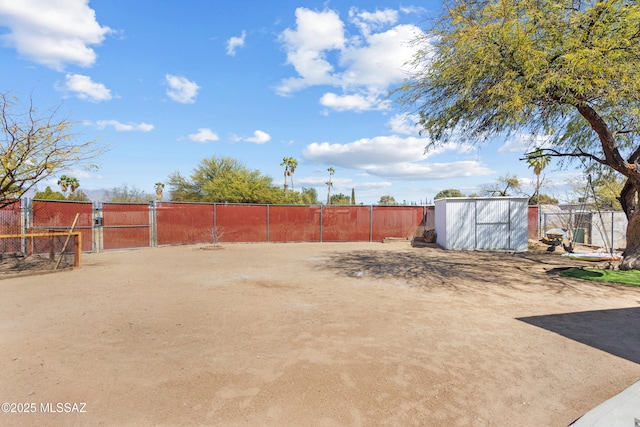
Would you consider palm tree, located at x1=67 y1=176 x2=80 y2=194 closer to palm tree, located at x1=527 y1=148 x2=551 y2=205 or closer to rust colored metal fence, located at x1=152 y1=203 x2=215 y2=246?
rust colored metal fence, located at x1=152 y1=203 x2=215 y2=246

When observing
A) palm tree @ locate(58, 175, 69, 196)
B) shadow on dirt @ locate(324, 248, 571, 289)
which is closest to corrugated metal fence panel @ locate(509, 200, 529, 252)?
shadow on dirt @ locate(324, 248, 571, 289)

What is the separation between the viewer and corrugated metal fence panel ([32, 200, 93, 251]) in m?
11.7

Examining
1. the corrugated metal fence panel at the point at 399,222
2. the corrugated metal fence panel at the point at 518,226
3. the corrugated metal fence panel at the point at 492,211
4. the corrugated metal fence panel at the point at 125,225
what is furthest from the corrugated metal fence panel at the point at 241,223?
the corrugated metal fence panel at the point at 518,226

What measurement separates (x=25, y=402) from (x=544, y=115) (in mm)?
11805

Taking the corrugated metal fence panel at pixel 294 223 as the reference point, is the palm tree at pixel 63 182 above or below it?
above

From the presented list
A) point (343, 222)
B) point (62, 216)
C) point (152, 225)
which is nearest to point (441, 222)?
point (343, 222)

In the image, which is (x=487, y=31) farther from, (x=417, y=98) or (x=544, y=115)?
(x=544, y=115)

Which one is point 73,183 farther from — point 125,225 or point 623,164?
point 623,164

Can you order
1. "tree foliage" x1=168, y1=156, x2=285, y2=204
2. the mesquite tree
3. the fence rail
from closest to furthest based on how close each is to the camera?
the mesquite tree < the fence rail < "tree foliage" x1=168, y1=156, x2=285, y2=204

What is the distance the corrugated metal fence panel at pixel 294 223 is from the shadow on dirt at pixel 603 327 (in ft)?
50.7

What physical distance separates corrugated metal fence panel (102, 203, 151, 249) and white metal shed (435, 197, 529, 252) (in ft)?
48.4

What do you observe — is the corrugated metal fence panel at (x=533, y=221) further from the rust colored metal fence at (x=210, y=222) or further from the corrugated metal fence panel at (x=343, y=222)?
the corrugated metal fence panel at (x=343, y=222)

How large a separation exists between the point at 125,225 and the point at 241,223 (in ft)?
19.7

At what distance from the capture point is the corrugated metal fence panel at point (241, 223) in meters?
18.7
